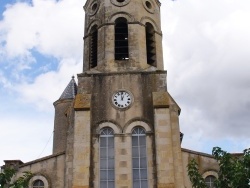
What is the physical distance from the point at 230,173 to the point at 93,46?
13.4m

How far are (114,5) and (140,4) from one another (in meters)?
1.53

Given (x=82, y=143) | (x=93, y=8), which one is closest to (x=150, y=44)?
(x=93, y=8)

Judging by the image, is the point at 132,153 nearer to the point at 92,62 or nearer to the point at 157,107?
the point at 157,107

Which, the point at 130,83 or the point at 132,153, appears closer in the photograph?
the point at 132,153

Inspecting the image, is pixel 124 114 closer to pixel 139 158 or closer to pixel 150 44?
pixel 139 158

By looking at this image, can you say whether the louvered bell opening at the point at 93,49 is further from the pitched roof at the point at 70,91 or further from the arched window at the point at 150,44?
the pitched roof at the point at 70,91

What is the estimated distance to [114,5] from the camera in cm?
2484

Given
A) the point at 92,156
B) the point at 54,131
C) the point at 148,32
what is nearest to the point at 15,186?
the point at 92,156

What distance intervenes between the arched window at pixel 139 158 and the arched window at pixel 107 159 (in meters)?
1.04

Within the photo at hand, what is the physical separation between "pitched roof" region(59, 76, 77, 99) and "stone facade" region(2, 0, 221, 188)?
574 cm

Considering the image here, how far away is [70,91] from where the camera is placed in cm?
3055

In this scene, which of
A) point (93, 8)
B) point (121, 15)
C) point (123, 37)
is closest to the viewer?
point (123, 37)

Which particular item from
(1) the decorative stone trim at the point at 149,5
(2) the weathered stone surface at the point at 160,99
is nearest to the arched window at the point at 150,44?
(1) the decorative stone trim at the point at 149,5

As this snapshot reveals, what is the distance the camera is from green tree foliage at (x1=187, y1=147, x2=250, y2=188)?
12.7 meters
